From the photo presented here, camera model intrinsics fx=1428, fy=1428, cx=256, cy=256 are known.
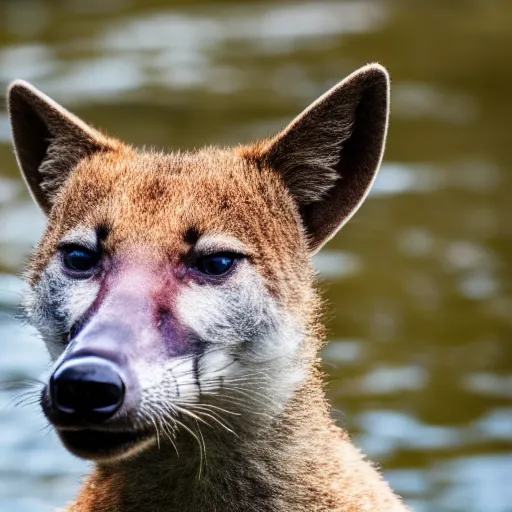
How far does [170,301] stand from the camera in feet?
21.8

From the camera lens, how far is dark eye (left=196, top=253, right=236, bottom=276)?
6.91m

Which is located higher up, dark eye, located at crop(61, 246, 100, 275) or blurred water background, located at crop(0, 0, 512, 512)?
blurred water background, located at crop(0, 0, 512, 512)

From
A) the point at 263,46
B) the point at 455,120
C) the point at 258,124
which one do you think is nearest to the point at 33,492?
the point at 258,124

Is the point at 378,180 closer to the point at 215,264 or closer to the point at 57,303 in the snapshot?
the point at 215,264

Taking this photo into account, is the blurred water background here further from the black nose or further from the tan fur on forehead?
the black nose

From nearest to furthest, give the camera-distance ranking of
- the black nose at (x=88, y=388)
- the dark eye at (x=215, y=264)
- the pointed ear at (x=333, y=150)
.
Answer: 1. the black nose at (x=88, y=388)
2. the dark eye at (x=215, y=264)
3. the pointed ear at (x=333, y=150)

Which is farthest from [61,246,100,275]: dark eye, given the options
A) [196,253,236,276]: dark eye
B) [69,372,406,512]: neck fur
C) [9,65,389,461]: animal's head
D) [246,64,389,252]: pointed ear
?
[246,64,389,252]: pointed ear

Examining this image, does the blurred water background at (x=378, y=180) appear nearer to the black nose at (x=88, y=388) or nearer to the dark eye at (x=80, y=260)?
the dark eye at (x=80, y=260)

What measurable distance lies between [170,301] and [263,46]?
17.0 m

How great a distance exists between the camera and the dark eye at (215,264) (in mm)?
6914

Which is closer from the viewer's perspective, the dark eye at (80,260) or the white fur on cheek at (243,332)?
the white fur on cheek at (243,332)

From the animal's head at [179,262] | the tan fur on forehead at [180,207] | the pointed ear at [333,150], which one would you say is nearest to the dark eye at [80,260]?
the animal's head at [179,262]

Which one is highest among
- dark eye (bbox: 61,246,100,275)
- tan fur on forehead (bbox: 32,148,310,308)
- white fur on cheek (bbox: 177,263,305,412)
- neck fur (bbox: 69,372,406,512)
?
tan fur on forehead (bbox: 32,148,310,308)

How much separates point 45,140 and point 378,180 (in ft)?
31.2
